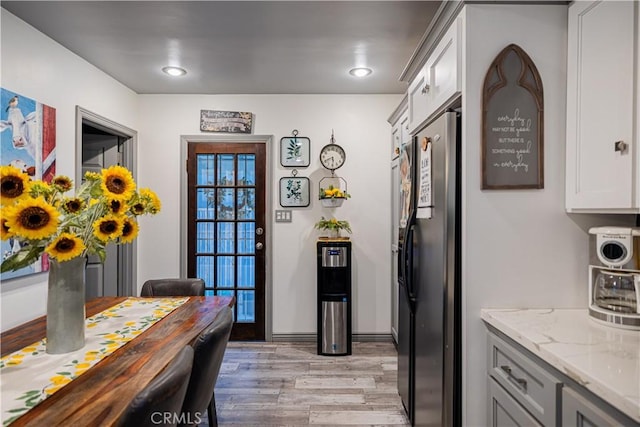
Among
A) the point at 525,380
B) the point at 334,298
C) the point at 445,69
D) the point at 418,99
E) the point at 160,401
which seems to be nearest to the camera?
the point at 160,401

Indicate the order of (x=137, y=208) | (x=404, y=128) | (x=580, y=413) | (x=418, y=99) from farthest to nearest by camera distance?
(x=404, y=128), (x=418, y=99), (x=137, y=208), (x=580, y=413)

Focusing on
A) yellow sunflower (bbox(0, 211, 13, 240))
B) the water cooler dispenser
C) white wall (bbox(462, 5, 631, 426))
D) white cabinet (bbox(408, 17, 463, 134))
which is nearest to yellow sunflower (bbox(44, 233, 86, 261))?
yellow sunflower (bbox(0, 211, 13, 240))

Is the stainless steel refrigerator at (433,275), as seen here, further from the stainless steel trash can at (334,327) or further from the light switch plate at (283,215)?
the light switch plate at (283,215)

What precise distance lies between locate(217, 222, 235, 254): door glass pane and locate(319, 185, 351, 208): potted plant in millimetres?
989

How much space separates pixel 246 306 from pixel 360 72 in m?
2.52

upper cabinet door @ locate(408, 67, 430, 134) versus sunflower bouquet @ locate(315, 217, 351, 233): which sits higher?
upper cabinet door @ locate(408, 67, 430, 134)

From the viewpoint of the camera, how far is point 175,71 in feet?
9.89

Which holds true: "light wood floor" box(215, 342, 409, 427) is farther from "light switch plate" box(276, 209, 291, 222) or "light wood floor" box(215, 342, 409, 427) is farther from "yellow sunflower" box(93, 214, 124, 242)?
"yellow sunflower" box(93, 214, 124, 242)

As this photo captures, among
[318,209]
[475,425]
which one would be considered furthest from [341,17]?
[475,425]

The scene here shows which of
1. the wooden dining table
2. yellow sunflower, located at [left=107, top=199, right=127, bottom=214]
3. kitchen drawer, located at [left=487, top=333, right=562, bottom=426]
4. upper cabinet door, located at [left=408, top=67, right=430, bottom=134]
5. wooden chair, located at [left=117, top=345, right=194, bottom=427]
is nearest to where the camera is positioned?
wooden chair, located at [left=117, top=345, right=194, bottom=427]

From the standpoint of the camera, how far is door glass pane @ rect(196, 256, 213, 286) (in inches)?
144

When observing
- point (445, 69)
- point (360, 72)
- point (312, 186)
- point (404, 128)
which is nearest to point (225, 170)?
point (312, 186)

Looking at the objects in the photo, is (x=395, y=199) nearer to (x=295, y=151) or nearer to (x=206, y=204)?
(x=295, y=151)

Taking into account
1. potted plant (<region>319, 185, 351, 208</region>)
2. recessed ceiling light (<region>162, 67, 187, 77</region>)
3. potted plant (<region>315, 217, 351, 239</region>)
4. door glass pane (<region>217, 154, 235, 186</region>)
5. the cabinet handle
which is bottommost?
potted plant (<region>315, 217, 351, 239</region>)
